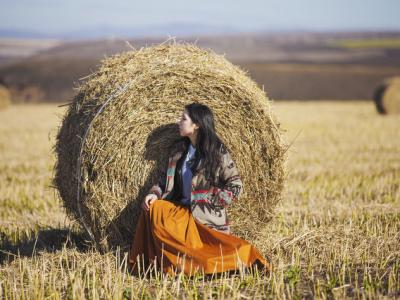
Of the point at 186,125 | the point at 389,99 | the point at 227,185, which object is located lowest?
the point at 389,99

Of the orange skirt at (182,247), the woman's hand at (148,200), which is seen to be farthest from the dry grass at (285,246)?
the woman's hand at (148,200)

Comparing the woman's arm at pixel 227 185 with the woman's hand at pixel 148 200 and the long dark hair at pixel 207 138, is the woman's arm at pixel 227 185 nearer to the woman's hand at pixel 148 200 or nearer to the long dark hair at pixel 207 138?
the long dark hair at pixel 207 138

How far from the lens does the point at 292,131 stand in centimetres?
1631

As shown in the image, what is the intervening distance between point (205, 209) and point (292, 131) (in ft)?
38.1

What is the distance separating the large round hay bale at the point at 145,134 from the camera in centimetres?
526

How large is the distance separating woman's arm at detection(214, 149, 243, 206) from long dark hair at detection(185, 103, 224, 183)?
75 mm

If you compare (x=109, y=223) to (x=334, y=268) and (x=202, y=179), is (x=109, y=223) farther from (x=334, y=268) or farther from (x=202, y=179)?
(x=334, y=268)

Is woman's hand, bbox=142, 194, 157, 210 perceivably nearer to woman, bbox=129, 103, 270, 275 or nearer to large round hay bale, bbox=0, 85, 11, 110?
woman, bbox=129, 103, 270, 275

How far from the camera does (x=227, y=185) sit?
504 cm

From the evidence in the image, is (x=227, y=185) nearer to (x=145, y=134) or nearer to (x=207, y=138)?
(x=207, y=138)

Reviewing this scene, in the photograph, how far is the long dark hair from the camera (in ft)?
16.5

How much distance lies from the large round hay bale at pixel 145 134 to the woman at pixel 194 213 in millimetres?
357

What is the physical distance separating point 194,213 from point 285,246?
1.06m

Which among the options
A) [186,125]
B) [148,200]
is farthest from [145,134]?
[148,200]
